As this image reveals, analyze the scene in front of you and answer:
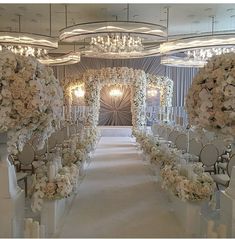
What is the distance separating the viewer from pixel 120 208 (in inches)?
199

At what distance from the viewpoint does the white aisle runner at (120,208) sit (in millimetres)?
4148

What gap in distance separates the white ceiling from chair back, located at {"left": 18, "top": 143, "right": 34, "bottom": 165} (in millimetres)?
5550

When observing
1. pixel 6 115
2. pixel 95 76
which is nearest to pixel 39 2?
pixel 95 76

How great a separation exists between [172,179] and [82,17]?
8.25m

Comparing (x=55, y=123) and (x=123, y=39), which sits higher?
(x=123, y=39)

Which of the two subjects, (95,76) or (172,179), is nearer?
(172,179)

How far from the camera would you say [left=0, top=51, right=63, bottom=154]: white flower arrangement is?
263cm

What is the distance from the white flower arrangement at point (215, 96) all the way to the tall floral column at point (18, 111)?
113 centimetres

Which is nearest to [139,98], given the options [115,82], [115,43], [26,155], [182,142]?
[115,82]

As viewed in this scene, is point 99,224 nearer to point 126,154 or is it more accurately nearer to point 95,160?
point 95,160

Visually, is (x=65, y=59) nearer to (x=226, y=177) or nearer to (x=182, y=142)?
(x=182, y=142)

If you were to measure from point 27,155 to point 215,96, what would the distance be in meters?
3.80

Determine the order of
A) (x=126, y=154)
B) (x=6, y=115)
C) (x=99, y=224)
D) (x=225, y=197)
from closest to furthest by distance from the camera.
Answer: (x=6, y=115)
(x=225, y=197)
(x=99, y=224)
(x=126, y=154)

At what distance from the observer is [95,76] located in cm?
1606
